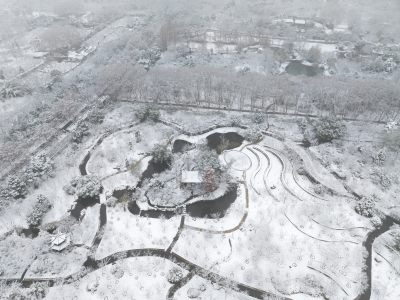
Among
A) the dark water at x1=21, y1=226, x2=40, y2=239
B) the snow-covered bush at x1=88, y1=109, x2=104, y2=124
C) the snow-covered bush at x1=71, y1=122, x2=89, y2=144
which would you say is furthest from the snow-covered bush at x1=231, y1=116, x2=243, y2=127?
the dark water at x1=21, y1=226, x2=40, y2=239

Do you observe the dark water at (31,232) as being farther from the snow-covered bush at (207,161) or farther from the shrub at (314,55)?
the shrub at (314,55)

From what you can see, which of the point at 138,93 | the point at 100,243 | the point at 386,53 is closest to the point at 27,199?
the point at 100,243

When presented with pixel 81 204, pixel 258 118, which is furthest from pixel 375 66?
pixel 81 204

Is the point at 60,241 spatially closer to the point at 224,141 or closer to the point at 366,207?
the point at 224,141

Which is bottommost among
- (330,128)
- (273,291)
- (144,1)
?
(273,291)

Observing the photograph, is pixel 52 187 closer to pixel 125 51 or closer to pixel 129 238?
pixel 129 238

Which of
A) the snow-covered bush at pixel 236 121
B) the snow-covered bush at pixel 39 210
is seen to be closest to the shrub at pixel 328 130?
the snow-covered bush at pixel 236 121

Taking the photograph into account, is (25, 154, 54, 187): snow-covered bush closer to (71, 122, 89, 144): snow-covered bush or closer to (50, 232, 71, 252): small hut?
(71, 122, 89, 144): snow-covered bush
